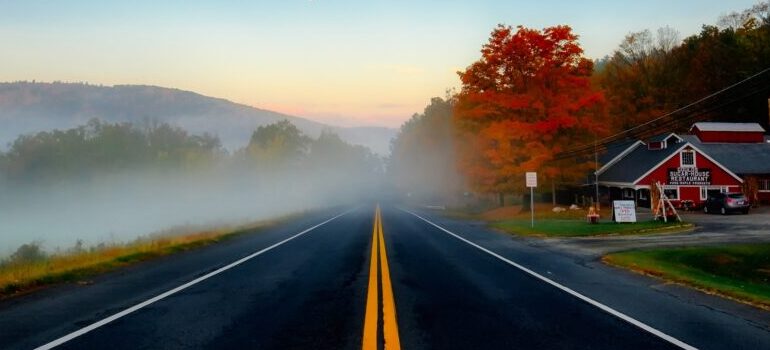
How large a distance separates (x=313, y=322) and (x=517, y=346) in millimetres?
2768

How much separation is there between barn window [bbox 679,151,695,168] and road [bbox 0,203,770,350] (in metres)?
43.0

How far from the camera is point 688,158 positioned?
50.6m

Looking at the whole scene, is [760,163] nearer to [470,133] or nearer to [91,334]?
[470,133]

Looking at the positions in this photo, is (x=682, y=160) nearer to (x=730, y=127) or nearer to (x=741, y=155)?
(x=741, y=155)

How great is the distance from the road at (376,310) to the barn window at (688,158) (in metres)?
43.0

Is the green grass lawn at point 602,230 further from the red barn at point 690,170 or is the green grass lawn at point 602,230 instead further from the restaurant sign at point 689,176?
the restaurant sign at point 689,176

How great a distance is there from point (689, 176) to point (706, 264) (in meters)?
39.1

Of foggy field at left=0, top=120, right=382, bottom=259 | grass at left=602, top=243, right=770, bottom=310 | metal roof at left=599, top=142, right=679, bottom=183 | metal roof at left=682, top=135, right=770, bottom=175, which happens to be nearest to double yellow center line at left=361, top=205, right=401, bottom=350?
grass at left=602, top=243, right=770, bottom=310

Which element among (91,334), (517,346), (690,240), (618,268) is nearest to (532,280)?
(618,268)

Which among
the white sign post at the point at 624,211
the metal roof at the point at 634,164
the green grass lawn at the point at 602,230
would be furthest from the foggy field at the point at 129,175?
the green grass lawn at the point at 602,230

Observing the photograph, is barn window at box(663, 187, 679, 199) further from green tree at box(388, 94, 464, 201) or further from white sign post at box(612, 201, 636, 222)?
green tree at box(388, 94, 464, 201)

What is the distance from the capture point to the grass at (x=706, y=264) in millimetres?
12520

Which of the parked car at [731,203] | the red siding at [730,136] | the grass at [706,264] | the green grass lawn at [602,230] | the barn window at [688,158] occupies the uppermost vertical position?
the red siding at [730,136]

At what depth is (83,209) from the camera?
9269 centimetres
